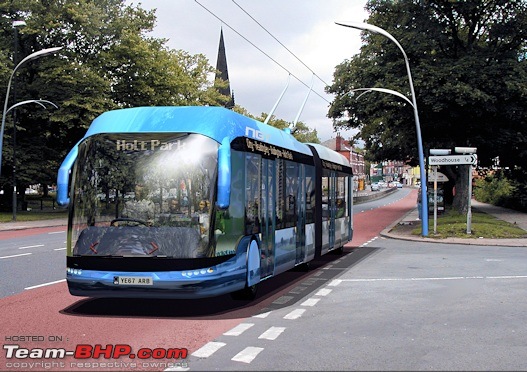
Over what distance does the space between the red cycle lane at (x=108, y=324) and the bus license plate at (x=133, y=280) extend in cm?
49

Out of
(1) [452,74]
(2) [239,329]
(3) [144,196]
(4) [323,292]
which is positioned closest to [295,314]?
(2) [239,329]

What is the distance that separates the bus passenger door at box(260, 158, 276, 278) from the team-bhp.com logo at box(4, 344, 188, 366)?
3673 mm

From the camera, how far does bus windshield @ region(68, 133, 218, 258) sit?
830 cm

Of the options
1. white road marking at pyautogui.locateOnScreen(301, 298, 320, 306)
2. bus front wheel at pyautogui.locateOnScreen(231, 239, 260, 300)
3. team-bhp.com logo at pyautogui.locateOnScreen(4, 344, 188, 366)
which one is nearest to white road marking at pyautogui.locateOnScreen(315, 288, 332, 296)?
white road marking at pyautogui.locateOnScreen(301, 298, 320, 306)

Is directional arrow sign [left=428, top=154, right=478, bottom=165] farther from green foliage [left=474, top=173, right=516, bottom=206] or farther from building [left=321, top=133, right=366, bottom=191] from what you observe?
building [left=321, top=133, right=366, bottom=191]

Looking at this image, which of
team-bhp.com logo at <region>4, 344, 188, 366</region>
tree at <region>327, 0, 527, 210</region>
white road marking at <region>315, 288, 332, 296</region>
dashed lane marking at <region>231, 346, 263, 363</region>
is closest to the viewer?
dashed lane marking at <region>231, 346, 263, 363</region>

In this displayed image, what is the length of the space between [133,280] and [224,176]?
1836 millimetres

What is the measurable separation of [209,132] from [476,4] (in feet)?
85.7

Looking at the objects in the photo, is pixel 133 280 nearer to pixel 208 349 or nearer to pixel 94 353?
pixel 94 353

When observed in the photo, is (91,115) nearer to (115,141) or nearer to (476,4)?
(476,4)

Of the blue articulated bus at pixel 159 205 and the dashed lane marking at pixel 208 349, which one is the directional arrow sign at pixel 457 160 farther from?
the dashed lane marking at pixel 208 349

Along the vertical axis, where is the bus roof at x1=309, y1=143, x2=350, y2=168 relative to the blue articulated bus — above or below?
above

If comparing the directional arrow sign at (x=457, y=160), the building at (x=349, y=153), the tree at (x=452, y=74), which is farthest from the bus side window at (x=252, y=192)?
the building at (x=349, y=153)

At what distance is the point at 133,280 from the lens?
8.27 m
